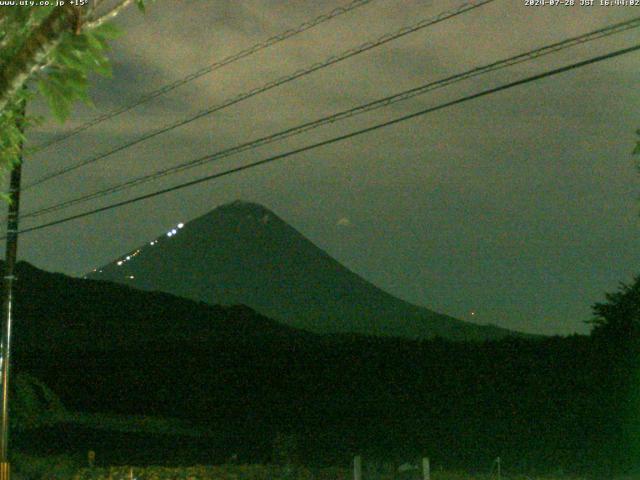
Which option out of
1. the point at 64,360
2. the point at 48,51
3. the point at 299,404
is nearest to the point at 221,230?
the point at 64,360

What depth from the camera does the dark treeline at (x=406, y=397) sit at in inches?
816

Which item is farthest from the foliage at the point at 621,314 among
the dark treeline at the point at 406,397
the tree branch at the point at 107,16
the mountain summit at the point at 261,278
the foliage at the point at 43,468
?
the mountain summit at the point at 261,278

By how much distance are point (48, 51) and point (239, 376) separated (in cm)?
2606

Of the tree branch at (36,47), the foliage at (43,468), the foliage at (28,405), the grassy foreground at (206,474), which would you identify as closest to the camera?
the tree branch at (36,47)

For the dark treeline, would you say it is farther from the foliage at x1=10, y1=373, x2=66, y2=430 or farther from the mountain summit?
the mountain summit

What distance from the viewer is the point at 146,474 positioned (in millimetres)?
18219

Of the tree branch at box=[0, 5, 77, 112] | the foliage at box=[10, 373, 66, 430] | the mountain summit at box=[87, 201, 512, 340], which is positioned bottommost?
the foliage at box=[10, 373, 66, 430]

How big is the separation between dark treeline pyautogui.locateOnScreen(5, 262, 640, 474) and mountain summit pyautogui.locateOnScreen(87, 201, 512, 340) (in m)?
85.6

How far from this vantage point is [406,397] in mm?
24344

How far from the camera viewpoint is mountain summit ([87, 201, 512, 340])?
133 metres

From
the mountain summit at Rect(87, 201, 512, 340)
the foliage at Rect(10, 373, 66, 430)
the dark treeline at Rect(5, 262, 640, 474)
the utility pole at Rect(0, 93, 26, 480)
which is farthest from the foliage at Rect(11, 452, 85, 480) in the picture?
the mountain summit at Rect(87, 201, 512, 340)

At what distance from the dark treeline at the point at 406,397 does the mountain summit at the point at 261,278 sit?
85639 mm

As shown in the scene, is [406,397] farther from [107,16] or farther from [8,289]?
[107,16]

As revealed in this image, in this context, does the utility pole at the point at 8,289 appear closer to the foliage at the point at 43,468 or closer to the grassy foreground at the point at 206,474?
the foliage at the point at 43,468
